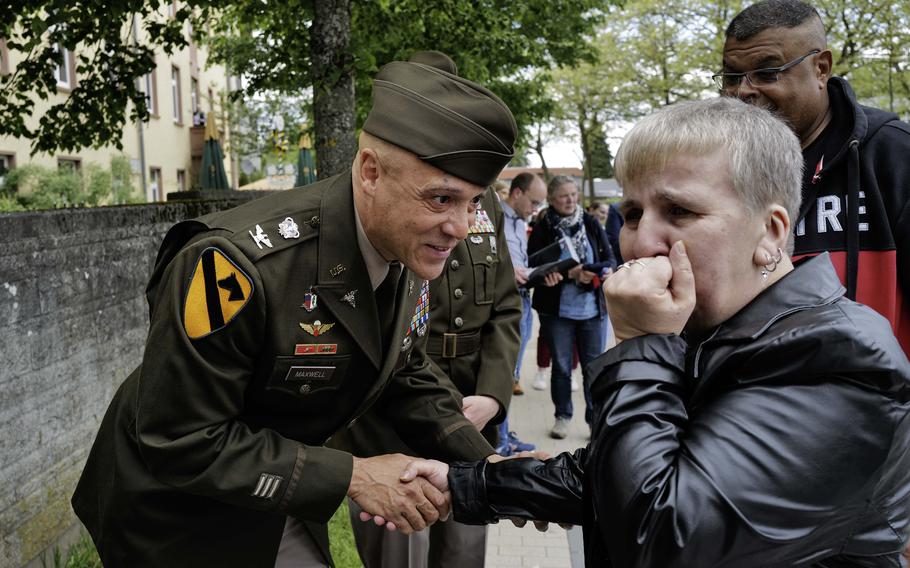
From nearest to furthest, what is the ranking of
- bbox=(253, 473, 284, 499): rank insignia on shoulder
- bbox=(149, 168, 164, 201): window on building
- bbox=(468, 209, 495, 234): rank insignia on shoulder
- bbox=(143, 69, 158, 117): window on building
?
bbox=(253, 473, 284, 499): rank insignia on shoulder → bbox=(468, 209, 495, 234): rank insignia on shoulder → bbox=(143, 69, 158, 117): window on building → bbox=(149, 168, 164, 201): window on building

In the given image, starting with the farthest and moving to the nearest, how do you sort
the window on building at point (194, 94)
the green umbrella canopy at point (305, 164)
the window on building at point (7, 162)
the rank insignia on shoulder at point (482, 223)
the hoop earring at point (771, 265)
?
the window on building at point (194, 94) < the window on building at point (7, 162) < the green umbrella canopy at point (305, 164) < the rank insignia on shoulder at point (482, 223) < the hoop earring at point (771, 265)

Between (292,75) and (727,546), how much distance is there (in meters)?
7.83

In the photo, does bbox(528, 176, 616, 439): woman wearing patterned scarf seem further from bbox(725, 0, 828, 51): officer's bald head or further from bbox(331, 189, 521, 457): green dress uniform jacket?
bbox(725, 0, 828, 51): officer's bald head

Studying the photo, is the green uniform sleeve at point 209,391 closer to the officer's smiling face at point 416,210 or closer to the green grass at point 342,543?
the officer's smiling face at point 416,210

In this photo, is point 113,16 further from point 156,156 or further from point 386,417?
point 156,156

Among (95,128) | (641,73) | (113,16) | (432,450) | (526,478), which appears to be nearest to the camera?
(526,478)

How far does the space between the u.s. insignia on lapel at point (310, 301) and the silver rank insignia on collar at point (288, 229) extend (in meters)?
0.16

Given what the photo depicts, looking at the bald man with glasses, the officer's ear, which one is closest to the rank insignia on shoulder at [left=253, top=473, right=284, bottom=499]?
the officer's ear

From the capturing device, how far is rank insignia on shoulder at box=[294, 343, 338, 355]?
2297 millimetres

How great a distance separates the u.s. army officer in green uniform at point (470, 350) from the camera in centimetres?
370

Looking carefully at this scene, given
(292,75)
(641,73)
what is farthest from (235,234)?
(641,73)

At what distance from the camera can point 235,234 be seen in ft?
7.41

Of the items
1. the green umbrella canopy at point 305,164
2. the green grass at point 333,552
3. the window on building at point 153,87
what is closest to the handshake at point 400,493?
the green grass at point 333,552

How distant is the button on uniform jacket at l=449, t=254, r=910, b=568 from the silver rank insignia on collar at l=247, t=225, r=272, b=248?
110 centimetres
